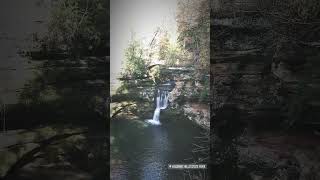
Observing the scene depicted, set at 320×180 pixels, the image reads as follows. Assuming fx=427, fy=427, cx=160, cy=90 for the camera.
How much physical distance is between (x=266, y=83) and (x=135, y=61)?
0.87 m

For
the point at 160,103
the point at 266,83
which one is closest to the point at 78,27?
the point at 160,103

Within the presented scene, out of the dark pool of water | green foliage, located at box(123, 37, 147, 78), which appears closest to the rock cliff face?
the dark pool of water

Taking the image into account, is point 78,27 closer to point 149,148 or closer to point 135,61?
point 135,61

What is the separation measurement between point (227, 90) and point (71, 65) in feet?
3.38

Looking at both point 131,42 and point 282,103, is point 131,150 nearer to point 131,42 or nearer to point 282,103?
point 131,42

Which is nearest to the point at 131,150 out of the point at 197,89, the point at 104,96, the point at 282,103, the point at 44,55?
the point at 104,96

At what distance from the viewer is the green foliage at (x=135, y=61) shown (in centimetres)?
278

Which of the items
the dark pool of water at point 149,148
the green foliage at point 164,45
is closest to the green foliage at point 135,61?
the green foliage at point 164,45

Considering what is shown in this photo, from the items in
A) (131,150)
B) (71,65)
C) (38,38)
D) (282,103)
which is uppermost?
(38,38)

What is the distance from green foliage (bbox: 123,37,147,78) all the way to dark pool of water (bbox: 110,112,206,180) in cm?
31

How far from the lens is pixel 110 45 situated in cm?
276

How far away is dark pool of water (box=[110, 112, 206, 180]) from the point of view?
277 cm

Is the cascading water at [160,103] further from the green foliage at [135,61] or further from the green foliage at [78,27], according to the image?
the green foliage at [78,27]

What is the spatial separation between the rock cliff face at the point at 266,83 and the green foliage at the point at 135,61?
1.69 feet
